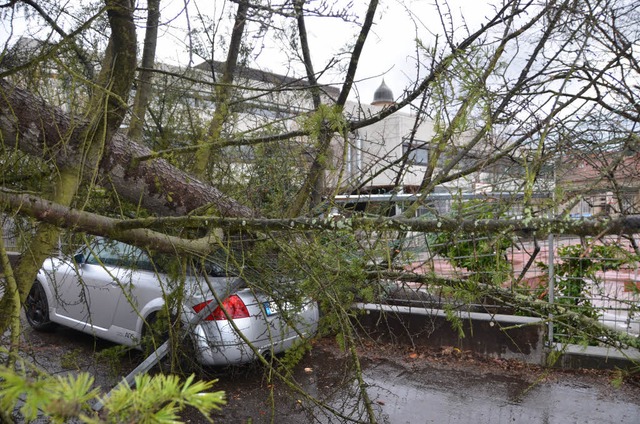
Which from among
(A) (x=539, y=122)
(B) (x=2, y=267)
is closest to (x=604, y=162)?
(A) (x=539, y=122)

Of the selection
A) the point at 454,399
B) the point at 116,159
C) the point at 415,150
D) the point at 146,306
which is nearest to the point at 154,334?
the point at 146,306

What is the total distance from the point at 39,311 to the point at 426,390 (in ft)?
18.6

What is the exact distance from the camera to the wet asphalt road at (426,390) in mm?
4922

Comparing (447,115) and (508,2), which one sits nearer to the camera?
(447,115)

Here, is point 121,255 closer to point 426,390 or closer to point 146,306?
point 146,306

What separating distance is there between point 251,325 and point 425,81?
316cm

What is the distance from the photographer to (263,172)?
4918mm

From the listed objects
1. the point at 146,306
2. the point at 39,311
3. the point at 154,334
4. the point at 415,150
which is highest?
the point at 415,150

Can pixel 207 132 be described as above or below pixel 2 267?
above

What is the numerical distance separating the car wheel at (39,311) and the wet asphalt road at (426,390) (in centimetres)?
95

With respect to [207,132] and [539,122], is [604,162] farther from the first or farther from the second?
[207,132]

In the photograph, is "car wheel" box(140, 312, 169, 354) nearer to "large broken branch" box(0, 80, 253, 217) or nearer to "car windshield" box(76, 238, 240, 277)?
"car windshield" box(76, 238, 240, 277)

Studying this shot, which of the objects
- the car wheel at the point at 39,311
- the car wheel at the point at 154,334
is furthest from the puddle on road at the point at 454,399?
the car wheel at the point at 39,311

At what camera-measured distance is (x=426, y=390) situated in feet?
18.8
